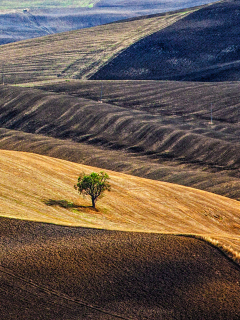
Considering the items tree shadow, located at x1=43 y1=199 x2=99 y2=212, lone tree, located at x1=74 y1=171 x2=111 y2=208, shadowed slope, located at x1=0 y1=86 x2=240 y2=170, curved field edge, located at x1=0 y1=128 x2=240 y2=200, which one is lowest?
tree shadow, located at x1=43 y1=199 x2=99 y2=212

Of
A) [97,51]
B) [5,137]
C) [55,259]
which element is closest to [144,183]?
[55,259]

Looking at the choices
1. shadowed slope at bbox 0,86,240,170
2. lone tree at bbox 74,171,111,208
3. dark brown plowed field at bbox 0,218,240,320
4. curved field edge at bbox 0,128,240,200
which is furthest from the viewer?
shadowed slope at bbox 0,86,240,170

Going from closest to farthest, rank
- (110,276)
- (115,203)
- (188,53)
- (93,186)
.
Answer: (110,276)
(93,186)
(115,203)
(188,53)

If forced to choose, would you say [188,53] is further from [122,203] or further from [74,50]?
[122,203]

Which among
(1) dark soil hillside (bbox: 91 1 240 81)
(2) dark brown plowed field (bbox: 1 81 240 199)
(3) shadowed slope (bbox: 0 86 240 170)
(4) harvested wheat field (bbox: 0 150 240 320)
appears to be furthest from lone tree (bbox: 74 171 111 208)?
(1) dark soil hillside (bbox: 91 1 240 81)

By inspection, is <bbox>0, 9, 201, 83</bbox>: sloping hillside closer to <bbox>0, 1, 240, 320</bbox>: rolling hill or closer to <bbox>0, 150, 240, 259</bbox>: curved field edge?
<bbox>0, 1, 240, 320</bbox>: rolling hill

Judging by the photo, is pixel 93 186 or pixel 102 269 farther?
pixel 93 186

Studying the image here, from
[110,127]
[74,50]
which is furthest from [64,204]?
[74,50]
